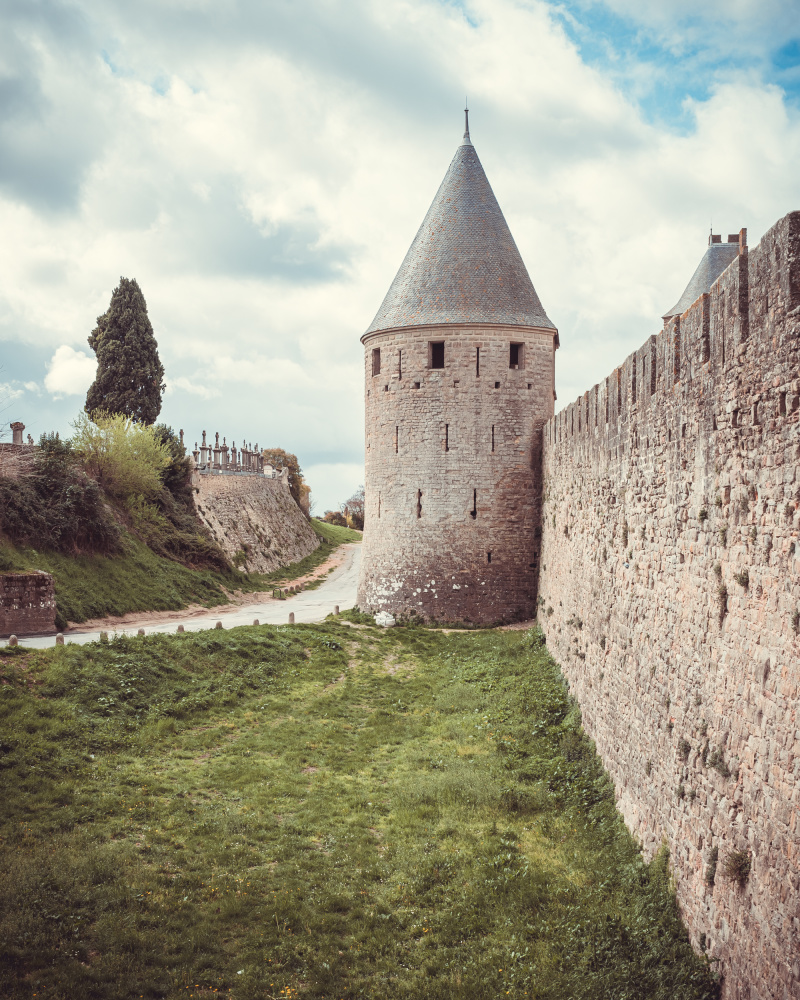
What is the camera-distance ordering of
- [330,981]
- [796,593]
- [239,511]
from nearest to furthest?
[796,593] → [330,981] → [239,511]

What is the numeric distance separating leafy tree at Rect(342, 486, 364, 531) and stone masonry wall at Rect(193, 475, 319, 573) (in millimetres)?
23356

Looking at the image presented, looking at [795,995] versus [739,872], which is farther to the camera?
[739,872]

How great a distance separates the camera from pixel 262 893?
7973mm

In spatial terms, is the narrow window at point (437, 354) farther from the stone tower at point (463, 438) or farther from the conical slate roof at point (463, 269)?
the conical slate roof at point (463, 269)

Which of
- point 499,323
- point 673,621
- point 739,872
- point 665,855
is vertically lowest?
point 665,855

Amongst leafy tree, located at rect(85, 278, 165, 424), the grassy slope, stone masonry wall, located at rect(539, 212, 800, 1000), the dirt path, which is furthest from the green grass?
leafy tree, located at rect(85, 278, 165, 424)

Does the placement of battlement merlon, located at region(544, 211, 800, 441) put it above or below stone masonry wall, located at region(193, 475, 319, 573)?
above

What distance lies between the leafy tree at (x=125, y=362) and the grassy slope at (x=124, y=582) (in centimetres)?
1075

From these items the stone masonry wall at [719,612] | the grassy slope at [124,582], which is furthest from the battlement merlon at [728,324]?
the grassy slope at [124,582]

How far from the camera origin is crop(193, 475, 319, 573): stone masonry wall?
38.0 meters

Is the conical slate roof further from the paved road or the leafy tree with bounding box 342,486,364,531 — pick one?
the leafy tree with bounding box 342,486,364,531

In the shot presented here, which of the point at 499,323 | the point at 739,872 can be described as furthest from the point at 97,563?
the point at 739,872

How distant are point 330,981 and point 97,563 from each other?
21.2 meters

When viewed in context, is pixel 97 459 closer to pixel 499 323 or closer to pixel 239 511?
pixel 239 511
